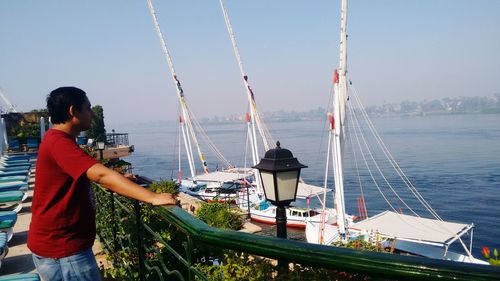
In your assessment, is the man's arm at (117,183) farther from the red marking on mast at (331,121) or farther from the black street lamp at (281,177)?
the red marking on mast at (331,121)

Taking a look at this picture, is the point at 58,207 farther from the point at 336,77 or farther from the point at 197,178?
the point at 197,178

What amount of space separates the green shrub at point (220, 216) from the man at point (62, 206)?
8354 mm

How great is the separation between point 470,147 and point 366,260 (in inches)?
3665

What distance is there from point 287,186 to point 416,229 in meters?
20.6

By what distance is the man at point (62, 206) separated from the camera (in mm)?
2562

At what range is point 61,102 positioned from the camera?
→ 2.70 m

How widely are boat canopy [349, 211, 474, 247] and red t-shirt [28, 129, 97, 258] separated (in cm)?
2119

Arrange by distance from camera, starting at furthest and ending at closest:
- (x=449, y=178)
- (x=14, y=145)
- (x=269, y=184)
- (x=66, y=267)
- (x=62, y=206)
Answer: (x=449, y=178) → (x=14, y=145) → (x=269, y=184) → (x=66, y=267) → (x=62, y=206)

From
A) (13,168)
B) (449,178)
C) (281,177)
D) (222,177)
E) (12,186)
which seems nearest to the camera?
(281,177)

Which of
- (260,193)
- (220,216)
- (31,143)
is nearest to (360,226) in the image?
(260,193)

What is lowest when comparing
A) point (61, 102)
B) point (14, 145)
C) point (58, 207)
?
point (14, 145)

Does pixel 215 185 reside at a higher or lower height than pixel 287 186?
lower

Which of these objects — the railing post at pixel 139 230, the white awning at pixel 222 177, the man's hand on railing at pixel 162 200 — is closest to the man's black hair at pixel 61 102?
the railing post at pixel 139 230

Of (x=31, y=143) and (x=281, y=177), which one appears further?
(x=31, y=143)
